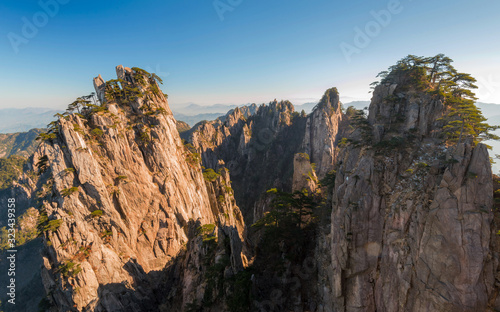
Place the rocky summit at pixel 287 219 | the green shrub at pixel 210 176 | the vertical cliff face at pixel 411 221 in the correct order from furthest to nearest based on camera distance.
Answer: the green shrub at pixel 210 176
the rocky summit at pixel 287 219
the vertical cliff face at pixel 411 221

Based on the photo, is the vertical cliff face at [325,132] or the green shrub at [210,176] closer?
the green shrub at [210,176]

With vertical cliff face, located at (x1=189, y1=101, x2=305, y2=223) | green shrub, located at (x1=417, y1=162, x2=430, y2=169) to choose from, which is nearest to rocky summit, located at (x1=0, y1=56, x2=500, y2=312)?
green shrub, located at (x1=417, y1=162, x2=430, y2=169)

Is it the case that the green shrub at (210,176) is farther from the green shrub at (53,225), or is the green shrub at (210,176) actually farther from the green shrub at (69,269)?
the green shrub at (69,269)

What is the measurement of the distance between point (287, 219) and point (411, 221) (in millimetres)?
18229

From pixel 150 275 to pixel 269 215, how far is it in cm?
2684

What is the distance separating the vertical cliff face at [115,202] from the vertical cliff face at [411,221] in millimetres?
17156

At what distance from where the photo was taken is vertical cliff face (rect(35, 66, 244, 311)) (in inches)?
1236

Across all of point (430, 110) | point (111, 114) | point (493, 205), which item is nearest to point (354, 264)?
point (493, 205)

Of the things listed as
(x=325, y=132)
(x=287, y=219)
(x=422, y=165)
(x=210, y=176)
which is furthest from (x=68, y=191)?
(x=325, y=132)

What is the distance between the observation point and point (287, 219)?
112 ft

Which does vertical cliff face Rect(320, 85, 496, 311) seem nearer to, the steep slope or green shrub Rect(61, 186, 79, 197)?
green shrub Rect(61, 186, 79, 197)

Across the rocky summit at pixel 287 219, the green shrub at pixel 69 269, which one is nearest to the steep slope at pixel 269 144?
the rocky summit at pixel 287 219

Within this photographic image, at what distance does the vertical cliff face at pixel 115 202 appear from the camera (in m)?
31.4

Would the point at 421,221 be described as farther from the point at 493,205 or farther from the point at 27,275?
the point at 27,275
